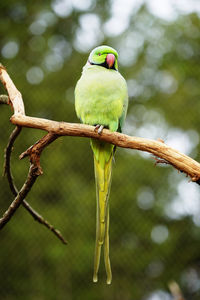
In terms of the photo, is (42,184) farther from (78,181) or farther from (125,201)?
(125,201)

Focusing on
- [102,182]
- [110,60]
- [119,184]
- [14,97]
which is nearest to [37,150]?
[14,97]

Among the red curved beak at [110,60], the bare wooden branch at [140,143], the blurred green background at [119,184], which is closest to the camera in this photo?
the bare wooden branch at [140,143]

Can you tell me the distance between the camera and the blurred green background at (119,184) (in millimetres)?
2355

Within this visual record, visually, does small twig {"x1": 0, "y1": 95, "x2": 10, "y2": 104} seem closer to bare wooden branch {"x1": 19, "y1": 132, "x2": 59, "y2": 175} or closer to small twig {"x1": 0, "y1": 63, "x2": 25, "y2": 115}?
A: small twig {"x1": 0, "y1": 63, "x2": 25, "y2": 115}

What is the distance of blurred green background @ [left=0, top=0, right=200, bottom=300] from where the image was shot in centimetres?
236

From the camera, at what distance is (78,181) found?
2.45m

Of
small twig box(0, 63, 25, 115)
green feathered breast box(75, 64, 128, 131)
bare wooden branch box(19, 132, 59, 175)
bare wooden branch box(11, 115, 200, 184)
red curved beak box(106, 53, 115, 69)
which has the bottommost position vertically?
bare wooden branch box(19, 132, 59, 175)

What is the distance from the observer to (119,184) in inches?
98.5

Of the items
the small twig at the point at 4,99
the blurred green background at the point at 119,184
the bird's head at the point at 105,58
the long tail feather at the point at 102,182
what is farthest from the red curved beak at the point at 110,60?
the blurred green background at the point at 119,184

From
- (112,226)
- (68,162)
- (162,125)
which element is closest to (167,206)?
(112,226)

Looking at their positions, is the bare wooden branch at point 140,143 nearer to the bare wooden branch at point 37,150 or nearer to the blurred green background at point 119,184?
the bare wooden branch at point 37,150

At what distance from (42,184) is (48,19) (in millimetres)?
1489

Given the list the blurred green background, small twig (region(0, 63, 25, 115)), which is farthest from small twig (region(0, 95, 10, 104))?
the blurred green background

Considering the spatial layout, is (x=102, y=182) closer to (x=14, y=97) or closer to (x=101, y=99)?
(x=101, y=99)
